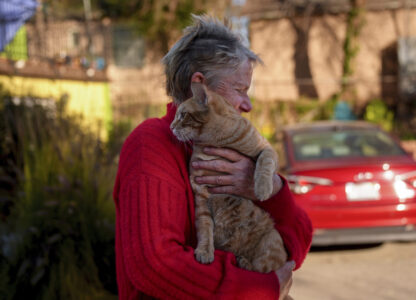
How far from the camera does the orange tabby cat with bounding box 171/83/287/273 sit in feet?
6.07

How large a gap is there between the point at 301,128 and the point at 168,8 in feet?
56.5

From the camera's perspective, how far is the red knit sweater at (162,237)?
1.61m

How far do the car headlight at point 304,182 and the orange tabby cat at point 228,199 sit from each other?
4.00m

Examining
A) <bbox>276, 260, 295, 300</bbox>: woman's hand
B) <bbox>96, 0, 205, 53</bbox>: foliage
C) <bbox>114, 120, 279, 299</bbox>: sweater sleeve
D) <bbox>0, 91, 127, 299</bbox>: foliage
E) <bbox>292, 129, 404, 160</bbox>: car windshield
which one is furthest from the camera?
<bbox>96, 0, 205, 53</bbox>: foliage

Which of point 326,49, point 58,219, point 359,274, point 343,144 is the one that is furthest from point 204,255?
point 326,49

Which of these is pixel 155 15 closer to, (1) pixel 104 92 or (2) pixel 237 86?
(1) pixel 104 92

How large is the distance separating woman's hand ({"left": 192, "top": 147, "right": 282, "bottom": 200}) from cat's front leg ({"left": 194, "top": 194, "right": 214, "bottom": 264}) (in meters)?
0.07

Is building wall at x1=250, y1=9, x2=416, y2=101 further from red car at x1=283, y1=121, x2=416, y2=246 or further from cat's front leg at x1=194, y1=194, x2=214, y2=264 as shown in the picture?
cat's front leg at x1=194, y1=194, x2=214, y2=264

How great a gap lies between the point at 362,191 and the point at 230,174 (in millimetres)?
4189

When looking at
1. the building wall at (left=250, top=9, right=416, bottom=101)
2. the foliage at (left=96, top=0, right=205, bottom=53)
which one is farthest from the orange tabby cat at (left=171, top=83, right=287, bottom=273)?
the foliage at (left=96, top=0, right=205, bottom=53)

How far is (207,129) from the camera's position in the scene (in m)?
1.96

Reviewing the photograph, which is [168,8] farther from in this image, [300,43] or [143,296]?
[143,296]

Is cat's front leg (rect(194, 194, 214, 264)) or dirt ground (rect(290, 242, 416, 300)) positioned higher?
cat's front leg (rect(194, 194, 214, 264))

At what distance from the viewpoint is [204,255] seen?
1692 millimetres
